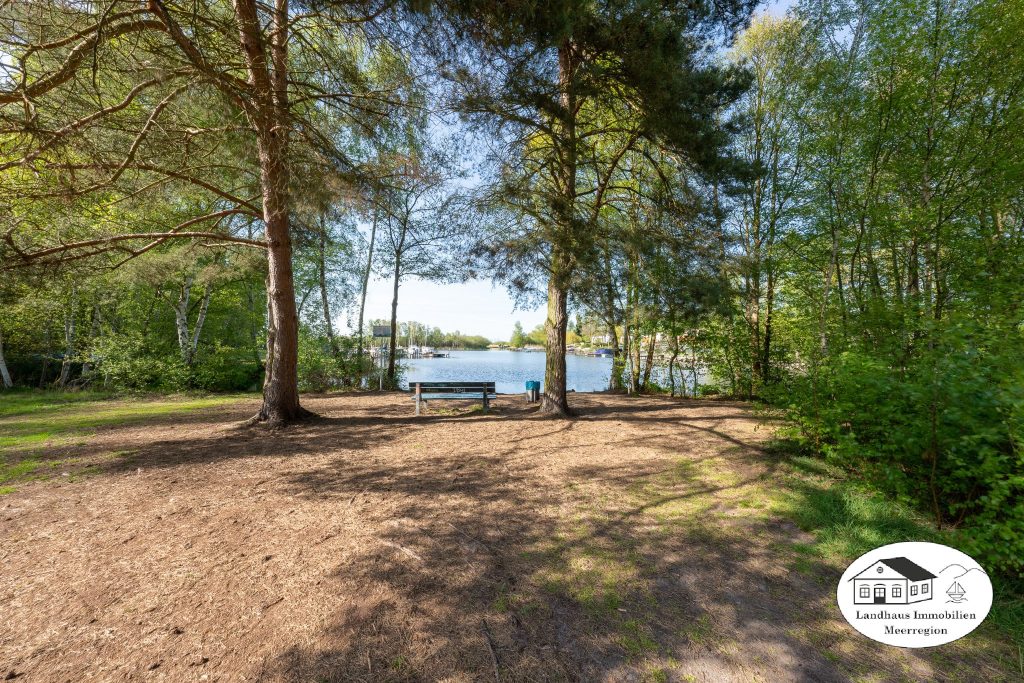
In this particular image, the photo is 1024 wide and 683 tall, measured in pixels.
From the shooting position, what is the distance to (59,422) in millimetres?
7207

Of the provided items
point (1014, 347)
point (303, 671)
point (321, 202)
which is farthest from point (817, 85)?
point (303, 671)

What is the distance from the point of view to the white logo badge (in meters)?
2.15

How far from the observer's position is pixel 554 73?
5699mm

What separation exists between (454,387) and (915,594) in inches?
283

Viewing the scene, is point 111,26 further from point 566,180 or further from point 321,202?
point 566,180

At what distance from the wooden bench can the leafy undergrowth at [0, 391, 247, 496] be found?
4.60 metres

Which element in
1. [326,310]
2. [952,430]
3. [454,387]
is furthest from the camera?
[326,310]

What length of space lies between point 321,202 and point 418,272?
9.88 meters

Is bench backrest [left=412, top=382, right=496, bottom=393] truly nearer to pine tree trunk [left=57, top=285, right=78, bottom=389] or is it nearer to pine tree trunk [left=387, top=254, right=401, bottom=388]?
pine tree trunk [left=387, top=254, right=401, bottom=388]

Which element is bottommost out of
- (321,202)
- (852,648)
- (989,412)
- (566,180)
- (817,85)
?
(852,648)

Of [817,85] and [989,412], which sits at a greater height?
[817,85]

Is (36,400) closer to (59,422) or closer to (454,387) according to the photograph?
(59,422)

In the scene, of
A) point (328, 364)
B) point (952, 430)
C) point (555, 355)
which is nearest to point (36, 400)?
point (328, 364)

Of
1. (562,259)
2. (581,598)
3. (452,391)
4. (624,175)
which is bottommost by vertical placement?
(581,598)
